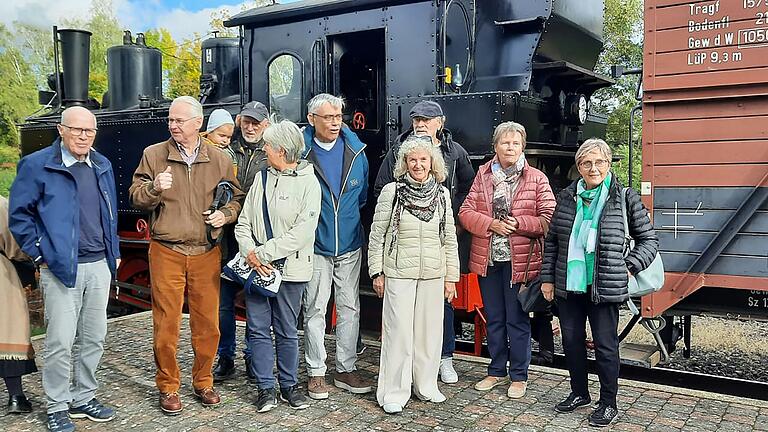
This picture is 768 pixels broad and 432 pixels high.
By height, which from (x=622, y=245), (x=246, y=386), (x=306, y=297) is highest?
(x=622, y=245)

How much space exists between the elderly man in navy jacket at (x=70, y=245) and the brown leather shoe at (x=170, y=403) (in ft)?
1.00

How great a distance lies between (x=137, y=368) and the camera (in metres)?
5.10

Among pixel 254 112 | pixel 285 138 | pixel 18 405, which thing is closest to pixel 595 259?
pixel 285 138

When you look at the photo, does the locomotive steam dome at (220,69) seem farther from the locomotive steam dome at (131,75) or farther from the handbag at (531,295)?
the handbag at (531,295)

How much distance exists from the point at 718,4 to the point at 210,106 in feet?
15.7

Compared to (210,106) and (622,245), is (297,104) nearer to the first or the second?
(210,106)

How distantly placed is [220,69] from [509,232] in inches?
173

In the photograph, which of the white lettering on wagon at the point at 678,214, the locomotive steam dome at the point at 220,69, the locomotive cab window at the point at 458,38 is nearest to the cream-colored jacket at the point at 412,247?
the white lettering on wagon at the point at 678,214

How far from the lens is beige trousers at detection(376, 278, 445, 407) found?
4145 millimetres

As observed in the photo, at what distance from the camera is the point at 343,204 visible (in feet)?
14.4

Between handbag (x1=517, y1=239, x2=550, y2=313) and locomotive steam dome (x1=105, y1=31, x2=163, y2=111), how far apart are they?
576 centimetres

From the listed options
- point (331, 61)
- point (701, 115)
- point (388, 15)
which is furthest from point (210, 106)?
point (701, 115)

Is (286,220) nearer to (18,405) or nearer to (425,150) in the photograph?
(425,150)

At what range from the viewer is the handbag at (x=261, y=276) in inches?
159
